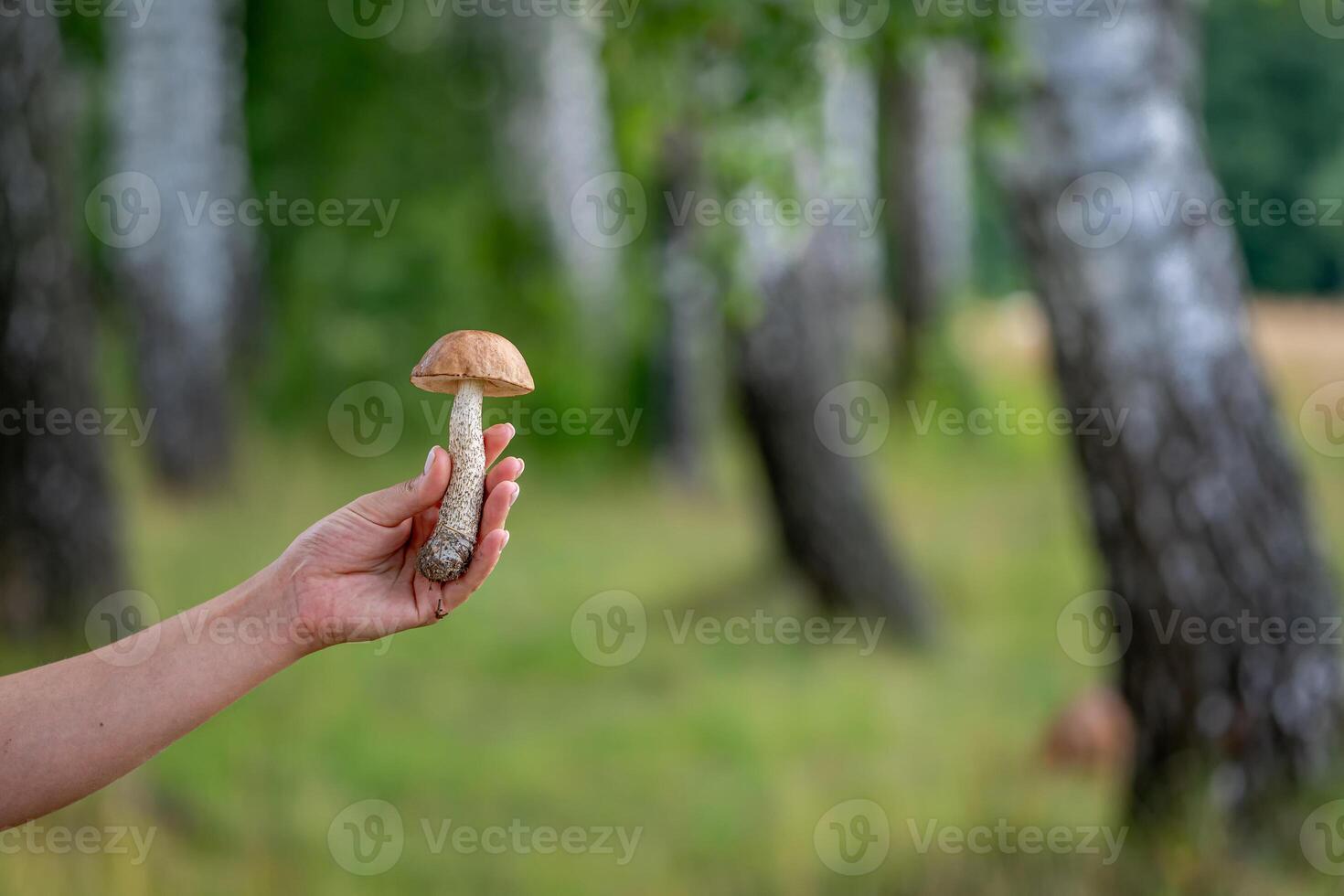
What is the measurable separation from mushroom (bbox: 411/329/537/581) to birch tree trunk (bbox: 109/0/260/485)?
7719 mm

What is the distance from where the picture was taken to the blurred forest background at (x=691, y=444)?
150 inches

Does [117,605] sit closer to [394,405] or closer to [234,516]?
[234,516]

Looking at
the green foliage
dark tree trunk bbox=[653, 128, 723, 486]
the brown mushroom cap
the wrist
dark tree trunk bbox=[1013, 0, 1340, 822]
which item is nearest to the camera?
the wrist

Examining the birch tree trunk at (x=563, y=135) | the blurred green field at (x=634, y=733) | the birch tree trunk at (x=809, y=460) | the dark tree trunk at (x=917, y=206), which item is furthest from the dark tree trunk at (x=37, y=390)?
the dark tree trunk at (x=917, y=206)

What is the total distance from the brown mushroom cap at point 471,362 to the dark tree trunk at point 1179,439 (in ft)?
7.73

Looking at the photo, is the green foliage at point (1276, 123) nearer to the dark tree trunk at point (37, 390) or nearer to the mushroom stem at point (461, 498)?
the dark tree trunk at point (37, 390)

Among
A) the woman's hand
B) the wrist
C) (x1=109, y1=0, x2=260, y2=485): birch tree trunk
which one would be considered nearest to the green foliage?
(x1=109, y1=0, x2=260, y2=485): birch tree trunk

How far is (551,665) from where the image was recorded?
20.9 ft

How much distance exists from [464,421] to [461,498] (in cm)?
17

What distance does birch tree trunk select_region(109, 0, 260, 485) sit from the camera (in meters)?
9.46

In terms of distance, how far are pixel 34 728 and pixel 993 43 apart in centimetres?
296

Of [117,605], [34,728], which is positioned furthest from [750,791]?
[34,728]

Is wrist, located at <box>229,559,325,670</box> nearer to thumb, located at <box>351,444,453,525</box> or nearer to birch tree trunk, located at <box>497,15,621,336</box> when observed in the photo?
thumb, located at <box>351,444,453,525</box>

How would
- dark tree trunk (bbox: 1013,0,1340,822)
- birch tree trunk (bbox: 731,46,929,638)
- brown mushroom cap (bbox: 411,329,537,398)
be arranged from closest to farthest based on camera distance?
brown mushroom cap (bbox: 411,329,537,398), dark tree trunk (bbox: 1013,0,1340,822), birch tree trunk (bbox: 731,46,929,638)
